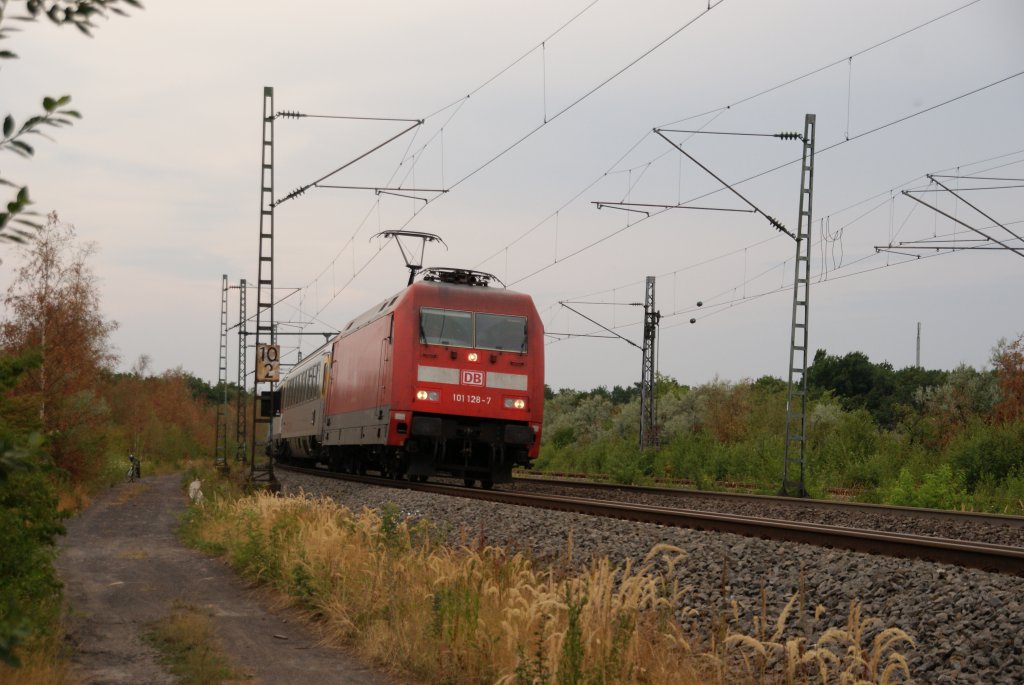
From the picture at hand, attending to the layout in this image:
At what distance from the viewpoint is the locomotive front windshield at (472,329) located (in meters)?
20.4

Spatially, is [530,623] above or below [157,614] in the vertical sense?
above

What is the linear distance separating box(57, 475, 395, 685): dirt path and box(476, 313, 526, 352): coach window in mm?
6625

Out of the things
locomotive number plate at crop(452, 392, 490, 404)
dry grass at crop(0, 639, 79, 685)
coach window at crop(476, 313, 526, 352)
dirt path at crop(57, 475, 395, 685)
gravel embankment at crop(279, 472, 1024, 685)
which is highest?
coach window at crop(476, 313, 526, 352)

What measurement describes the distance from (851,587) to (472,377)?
1336cm

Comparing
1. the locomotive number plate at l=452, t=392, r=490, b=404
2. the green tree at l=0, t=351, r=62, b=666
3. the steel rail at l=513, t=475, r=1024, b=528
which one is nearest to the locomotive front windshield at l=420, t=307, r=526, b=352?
the locomotive number plate at l=452, t=392, r=490, b=404

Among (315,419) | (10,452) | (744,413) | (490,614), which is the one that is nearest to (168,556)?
(490,614)

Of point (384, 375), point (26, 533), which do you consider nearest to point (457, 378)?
point (384, 375)

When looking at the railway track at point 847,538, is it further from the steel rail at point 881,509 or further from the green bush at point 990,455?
the green bush at point 990,455

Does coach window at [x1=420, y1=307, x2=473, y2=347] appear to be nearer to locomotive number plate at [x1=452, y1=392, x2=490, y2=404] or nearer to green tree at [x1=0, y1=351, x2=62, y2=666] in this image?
locomotive number plate at [x1=452, y1=392, x2=490, y2=404]

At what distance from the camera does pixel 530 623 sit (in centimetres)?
704

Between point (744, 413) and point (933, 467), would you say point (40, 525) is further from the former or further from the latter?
point (744, 413)

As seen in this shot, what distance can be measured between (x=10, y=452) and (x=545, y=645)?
4628 mm

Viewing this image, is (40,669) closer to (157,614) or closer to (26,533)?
(26,533)

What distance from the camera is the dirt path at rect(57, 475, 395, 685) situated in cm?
806
